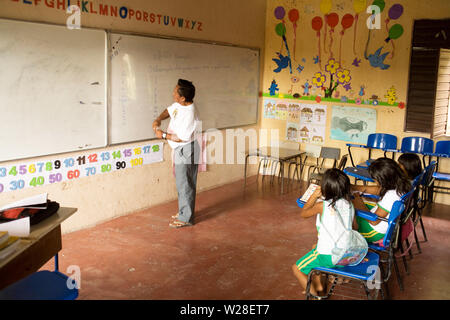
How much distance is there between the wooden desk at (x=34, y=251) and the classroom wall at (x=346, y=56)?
4.94 m

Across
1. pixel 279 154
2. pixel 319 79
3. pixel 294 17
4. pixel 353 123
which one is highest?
pixel 294 17

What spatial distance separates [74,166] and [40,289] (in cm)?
235

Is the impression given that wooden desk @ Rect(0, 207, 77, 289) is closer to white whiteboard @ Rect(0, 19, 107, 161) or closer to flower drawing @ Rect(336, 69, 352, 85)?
white whiteboard @ Rect(0, 19, 107, 161)

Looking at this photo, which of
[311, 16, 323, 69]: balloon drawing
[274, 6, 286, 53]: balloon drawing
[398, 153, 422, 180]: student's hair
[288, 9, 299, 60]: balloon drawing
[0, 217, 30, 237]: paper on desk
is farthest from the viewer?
[274, 6, 286, 53]: balloon drawing

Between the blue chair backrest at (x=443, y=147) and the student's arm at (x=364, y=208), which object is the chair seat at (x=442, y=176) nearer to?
the blue chair backrest at (x=443, y=147)

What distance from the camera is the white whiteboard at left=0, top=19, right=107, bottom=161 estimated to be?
3.80 m

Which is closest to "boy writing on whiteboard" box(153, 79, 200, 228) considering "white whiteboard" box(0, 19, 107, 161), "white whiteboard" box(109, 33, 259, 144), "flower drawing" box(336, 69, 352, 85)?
"white whiteboard" box(109, 33, 259, 144)

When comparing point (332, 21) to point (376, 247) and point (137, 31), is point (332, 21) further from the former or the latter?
point (376, 247)

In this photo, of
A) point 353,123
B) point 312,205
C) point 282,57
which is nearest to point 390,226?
point 312,205

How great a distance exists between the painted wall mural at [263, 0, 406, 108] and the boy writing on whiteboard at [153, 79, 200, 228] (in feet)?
9.28

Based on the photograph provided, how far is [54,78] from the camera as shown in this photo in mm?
4137

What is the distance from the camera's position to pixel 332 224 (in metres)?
2.98
